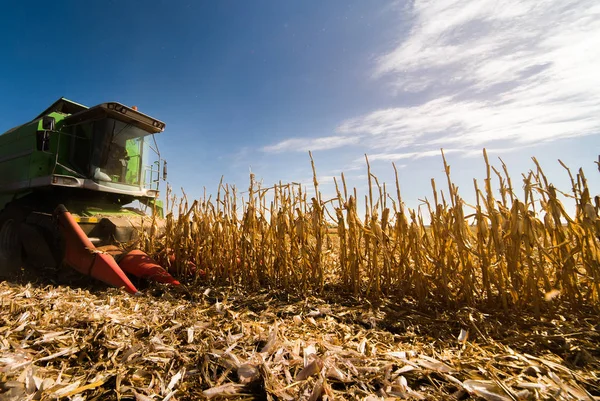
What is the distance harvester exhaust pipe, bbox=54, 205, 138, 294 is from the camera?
3.37 metres

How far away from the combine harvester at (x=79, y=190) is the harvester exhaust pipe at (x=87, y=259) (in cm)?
1

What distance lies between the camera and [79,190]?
5.10 m

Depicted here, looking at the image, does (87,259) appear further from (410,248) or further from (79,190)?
(410,248)

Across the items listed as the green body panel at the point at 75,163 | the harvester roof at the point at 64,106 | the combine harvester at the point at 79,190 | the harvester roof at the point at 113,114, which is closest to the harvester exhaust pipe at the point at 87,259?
the combine harvester at the point at 79,190

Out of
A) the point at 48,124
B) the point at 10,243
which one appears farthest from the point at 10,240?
the point at 48,124

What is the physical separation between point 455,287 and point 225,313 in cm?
231

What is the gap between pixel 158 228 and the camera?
4.64m

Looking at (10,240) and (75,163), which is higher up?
(75,163)

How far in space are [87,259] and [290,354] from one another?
329 cm

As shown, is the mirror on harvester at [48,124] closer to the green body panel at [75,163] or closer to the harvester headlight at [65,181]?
the green body panel at [75,163]

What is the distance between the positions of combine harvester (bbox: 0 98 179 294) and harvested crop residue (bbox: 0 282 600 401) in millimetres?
1193

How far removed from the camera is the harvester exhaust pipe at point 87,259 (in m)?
3.37

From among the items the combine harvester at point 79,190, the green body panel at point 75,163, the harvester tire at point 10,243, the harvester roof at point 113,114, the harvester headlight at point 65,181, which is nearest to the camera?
the combine harvester at point 79,190

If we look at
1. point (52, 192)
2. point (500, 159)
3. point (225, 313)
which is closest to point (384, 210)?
point (500, 159)
